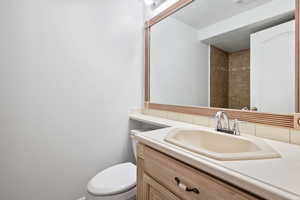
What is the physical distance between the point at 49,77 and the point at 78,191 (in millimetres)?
1014

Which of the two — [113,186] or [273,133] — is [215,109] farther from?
[113,186]

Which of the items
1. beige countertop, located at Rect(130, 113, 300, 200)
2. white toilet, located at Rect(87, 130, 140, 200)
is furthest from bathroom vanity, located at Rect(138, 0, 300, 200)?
white toilet, located at Rect(87, 130, 140, 200)

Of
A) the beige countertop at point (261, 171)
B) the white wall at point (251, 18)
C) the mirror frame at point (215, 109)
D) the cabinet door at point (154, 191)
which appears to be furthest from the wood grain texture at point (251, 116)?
the cabinet door at point (154, 191)

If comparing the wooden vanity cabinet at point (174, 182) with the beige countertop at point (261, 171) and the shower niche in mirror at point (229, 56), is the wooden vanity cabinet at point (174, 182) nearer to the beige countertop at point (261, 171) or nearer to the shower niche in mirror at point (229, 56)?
the beige countertop at point (261, 171)

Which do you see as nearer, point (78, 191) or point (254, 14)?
point (254, 14)

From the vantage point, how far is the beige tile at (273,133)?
0.79 m

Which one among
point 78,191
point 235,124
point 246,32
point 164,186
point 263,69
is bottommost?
point 78,191

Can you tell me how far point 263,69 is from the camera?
0.92 m

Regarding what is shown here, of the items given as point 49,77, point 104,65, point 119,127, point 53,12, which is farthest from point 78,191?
point 53,12

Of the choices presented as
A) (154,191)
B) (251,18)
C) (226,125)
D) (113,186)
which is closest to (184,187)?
(154,191)

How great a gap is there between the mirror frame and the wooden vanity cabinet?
1.79ft

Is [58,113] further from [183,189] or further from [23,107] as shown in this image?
[183,189]

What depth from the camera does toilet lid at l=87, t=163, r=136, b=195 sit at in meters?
1.04

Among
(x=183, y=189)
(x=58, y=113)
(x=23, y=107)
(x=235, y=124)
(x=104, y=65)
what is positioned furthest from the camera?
(x=104, y=65)
